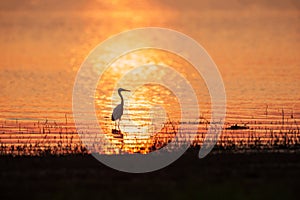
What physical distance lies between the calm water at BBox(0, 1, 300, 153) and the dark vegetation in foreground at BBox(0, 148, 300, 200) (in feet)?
16.5

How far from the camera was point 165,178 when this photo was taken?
14500mm

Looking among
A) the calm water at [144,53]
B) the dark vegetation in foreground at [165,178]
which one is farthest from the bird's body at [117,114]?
the dark vegetation in foreground at [165,178]

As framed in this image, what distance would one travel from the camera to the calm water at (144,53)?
2662 centimetres

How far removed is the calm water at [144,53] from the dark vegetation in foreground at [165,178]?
503 cm

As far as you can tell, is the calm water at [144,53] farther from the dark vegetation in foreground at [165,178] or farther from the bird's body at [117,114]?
the dark vegetation in foreground at [165,178]

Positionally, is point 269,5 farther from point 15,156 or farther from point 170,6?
point 15,156

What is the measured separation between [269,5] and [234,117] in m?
51.4

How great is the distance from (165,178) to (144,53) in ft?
105

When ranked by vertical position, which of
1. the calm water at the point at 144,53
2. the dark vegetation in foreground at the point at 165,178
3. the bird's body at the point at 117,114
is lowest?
the dark vegetation in foreground at the point at 165,178

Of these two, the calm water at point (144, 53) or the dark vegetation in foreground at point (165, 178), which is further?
the calm water at point (144, 53)

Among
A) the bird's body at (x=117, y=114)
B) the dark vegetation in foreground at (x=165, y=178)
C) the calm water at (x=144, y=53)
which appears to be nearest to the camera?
the dark vegetation in foreground at (x=165, y=178)

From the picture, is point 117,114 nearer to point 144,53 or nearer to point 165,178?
point 165,178

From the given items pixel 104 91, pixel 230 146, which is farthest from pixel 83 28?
pixel 230 146

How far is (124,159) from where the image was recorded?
17203 mm
